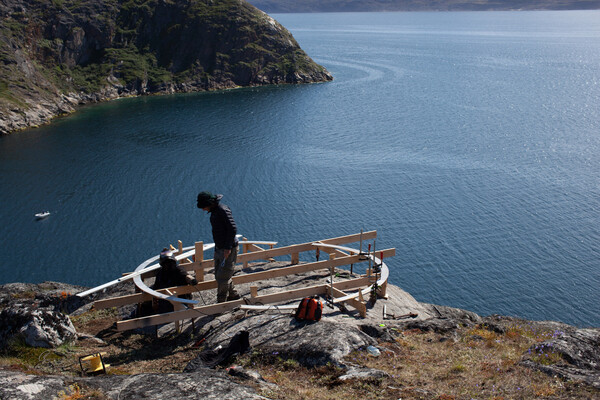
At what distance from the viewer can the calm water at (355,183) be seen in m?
40.8

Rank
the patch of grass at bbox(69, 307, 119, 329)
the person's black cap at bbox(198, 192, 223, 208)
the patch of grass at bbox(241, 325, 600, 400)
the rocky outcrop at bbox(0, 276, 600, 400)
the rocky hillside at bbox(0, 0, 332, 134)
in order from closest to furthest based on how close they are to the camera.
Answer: the rocky outcrop at bbox(0, 276, 600, 400), the patch of grass at bbox(241, 325, 600, 400), the person's black cap at bbox(198, 192, 223, 208), the patch of grass at bbox(69, 307, 119, 329), the rocky hillside at bbox(0, 0, 332, 134)

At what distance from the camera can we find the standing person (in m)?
16.0

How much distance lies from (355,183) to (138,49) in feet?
289

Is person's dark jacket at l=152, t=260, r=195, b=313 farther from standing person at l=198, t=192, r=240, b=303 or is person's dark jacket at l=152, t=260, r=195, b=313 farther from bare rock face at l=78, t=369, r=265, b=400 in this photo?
bare rock face at l=78, t=369, r=265, b=400

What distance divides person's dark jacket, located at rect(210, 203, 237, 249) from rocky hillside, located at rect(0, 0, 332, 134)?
89829mm

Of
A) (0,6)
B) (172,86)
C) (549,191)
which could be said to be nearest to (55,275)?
(549,191)

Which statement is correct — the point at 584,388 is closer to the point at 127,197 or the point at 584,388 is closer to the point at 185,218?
the point at 185,218

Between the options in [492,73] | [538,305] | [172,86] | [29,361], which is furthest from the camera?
[492,73]

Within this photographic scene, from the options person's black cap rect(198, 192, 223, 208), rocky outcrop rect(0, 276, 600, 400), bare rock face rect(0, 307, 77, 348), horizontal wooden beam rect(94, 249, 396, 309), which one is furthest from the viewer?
horizontal wooden beam rect(94, 249, 396, 309)

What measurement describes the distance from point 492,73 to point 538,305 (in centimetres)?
10517

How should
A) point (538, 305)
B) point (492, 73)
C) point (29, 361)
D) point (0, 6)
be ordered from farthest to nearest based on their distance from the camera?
point (492, 73), point (0, 6), point (538, 305), point (29, 361)

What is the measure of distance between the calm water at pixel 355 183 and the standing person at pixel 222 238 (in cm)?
2283

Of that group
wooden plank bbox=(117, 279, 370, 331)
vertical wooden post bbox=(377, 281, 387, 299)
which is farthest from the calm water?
wooden plank bbox=(117, 279, 370, 331)

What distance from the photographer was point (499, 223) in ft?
159
